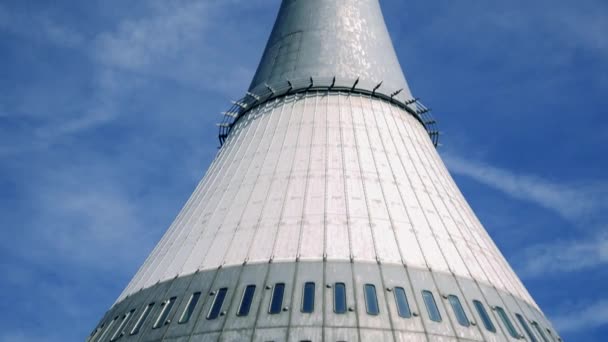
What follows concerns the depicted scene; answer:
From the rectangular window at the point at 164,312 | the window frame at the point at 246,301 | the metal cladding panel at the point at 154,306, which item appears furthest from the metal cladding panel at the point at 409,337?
the metal cladding panel at the point at 154,306

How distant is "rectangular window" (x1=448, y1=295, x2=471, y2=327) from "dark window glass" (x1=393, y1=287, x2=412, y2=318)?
1396mm

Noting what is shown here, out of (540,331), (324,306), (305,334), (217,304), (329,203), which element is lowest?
(305,334)

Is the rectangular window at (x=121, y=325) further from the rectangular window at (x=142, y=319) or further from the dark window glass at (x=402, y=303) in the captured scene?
the dark window glass at (x=402, y=303)

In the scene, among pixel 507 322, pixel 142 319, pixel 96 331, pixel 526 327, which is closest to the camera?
pixel 507 322

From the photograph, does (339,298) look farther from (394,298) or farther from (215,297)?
(215,297)

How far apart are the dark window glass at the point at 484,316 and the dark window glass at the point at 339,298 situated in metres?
3.92

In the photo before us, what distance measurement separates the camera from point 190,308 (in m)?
20.6

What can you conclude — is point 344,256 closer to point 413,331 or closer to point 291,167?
point 413,331

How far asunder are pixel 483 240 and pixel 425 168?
11.6 ft

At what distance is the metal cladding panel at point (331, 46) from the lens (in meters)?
30.9

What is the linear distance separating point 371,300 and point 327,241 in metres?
2.74

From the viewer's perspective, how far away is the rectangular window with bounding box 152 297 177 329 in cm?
2056

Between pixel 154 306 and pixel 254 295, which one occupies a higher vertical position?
pixel 154 306

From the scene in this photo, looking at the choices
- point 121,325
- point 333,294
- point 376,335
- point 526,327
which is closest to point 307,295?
point 333,294
